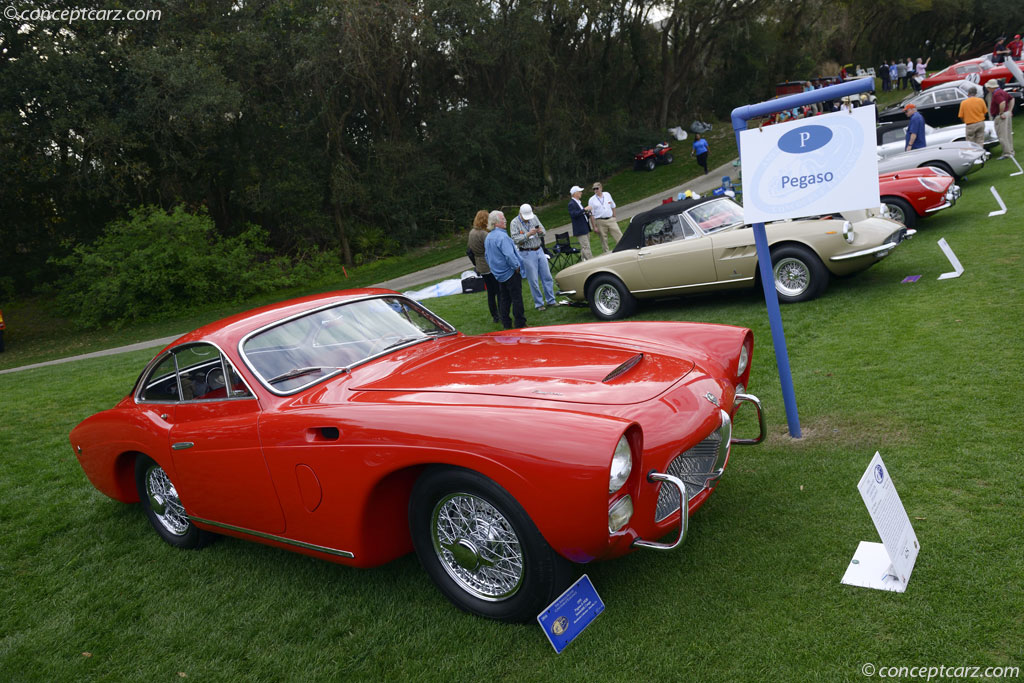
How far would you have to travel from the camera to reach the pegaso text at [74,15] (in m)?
19.3

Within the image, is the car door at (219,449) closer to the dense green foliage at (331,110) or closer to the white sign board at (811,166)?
the white sign board at (811,166)

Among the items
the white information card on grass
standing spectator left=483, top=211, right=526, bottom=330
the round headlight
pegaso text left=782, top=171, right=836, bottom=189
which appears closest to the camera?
the round headlight

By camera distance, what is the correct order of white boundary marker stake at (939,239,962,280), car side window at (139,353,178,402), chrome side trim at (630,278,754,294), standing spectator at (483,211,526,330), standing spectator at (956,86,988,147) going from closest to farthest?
1. car side window at (139,353,178,402)
2. white boundary marker stake at (939,239,962,280)
3. chrome side trim at (630,278,754,294)
4. standing spectator at (483,211,526,330)
5. standing spectator at (956,86,988,147)

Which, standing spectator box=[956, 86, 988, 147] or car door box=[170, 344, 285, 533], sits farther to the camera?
standing spectator box=[956, 86, 988, 147]

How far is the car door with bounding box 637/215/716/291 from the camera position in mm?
8852

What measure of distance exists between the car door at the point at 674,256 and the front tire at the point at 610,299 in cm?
35

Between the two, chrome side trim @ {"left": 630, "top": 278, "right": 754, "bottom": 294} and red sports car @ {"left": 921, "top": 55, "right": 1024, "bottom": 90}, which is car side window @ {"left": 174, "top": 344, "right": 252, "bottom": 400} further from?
red sports car @ {"left": 921, "top": 55, "right": 1024, "bottom": 90}

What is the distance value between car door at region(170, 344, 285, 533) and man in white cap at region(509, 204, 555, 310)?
6.85 meters

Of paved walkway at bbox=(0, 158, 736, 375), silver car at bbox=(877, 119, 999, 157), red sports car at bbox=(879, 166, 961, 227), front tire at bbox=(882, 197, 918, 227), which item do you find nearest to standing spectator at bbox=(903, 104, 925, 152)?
silver car at bbox=(877, 119, 999, 157)

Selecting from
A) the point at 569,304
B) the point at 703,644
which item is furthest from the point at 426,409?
the point at 569,304

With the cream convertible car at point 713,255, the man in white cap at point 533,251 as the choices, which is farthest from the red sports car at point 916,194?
the man in white cap at point 533,251

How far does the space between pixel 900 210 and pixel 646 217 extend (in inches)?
162

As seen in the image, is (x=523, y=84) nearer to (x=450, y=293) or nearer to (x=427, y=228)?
(x=427, y=228)

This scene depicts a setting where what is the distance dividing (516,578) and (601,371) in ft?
3.74
